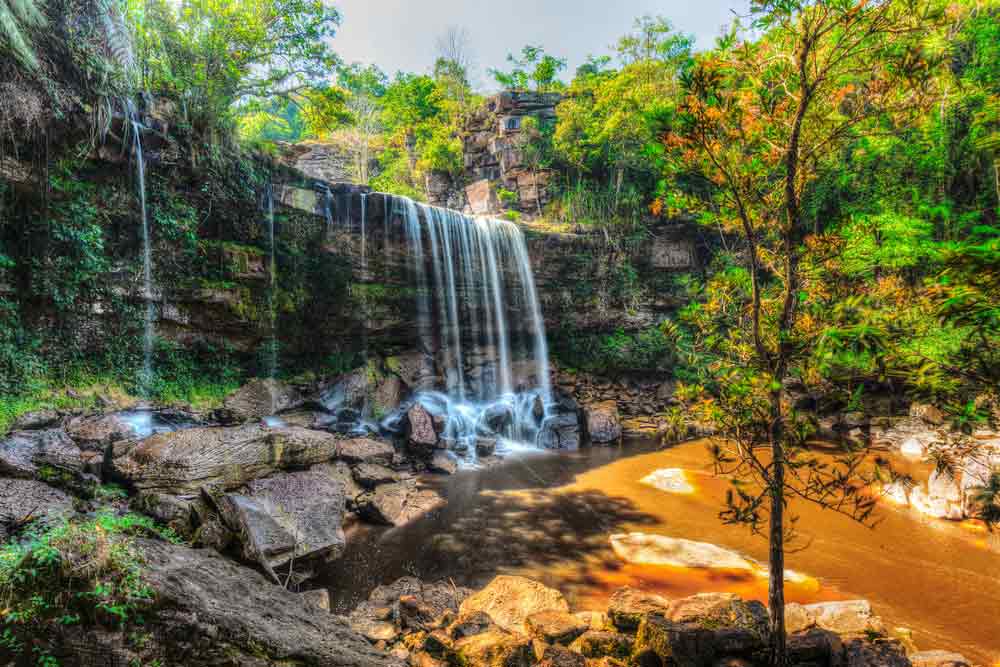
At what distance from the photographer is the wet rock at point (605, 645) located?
3.16 metres

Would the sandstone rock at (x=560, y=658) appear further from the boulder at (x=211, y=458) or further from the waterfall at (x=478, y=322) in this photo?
the waterfall at (x=478, y=322)

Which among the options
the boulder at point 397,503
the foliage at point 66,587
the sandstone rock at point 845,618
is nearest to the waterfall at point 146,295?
the boulder at point 397,503

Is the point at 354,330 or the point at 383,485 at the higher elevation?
the point at 354,330

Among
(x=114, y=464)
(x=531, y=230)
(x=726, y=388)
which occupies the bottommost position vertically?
(x=114, y=464)

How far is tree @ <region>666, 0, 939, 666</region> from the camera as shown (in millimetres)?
2479

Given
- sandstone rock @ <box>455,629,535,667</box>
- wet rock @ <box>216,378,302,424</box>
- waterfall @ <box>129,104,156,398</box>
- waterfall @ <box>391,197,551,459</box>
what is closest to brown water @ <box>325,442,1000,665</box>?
sandstone rock @ <box>455,629,535,667</box>

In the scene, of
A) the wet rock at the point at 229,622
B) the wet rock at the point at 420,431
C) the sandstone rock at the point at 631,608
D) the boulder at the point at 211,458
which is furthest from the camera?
the wet rock at the point at 420,431

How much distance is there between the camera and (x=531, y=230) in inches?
603

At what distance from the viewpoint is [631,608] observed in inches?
145

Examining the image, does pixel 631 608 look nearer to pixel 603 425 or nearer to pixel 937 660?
pixel 937 660

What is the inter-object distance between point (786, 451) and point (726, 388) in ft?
2.02

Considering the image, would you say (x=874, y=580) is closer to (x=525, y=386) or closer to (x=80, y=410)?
(x=525, y=386)

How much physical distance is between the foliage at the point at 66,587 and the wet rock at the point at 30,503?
191cm

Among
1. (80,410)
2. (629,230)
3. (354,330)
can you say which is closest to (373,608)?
(80,410)
